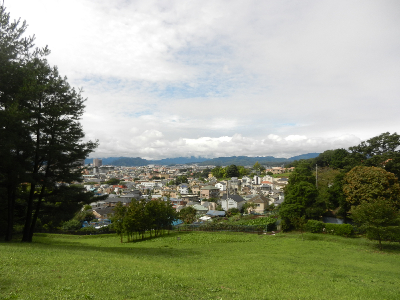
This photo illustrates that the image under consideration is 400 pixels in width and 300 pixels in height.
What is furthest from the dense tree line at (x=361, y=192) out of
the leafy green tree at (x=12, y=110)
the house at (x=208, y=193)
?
the house at (x=208, y=193)

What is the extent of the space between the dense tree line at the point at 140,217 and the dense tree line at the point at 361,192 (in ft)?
49.7

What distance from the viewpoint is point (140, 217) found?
27.6 metres

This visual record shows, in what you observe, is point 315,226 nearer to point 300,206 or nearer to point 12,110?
point 300,206

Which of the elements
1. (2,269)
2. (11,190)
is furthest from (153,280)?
(11,190)

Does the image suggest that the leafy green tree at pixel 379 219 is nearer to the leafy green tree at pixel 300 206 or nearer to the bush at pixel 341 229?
the bush at pixel 341 229

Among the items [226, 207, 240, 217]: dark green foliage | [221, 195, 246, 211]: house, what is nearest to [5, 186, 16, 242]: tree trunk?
[226, 207, 240, 217]: dark green foliage

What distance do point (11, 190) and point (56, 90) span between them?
7634mm

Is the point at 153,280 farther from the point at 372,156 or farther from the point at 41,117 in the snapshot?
the point at 372,156

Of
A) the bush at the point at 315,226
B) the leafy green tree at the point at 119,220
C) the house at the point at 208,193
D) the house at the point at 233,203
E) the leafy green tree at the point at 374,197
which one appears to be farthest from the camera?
the house at the point at 208,193

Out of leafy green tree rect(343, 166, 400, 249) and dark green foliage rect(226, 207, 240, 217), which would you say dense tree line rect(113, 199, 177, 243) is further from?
dark green foliage rect(226, 207, 240, 217)

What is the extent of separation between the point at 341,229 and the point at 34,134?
29958 millimetres

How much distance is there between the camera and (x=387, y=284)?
34.9ft

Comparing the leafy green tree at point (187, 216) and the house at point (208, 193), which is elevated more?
the leafy green tree at point (187, 216)

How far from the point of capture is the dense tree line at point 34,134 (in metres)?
14.5
